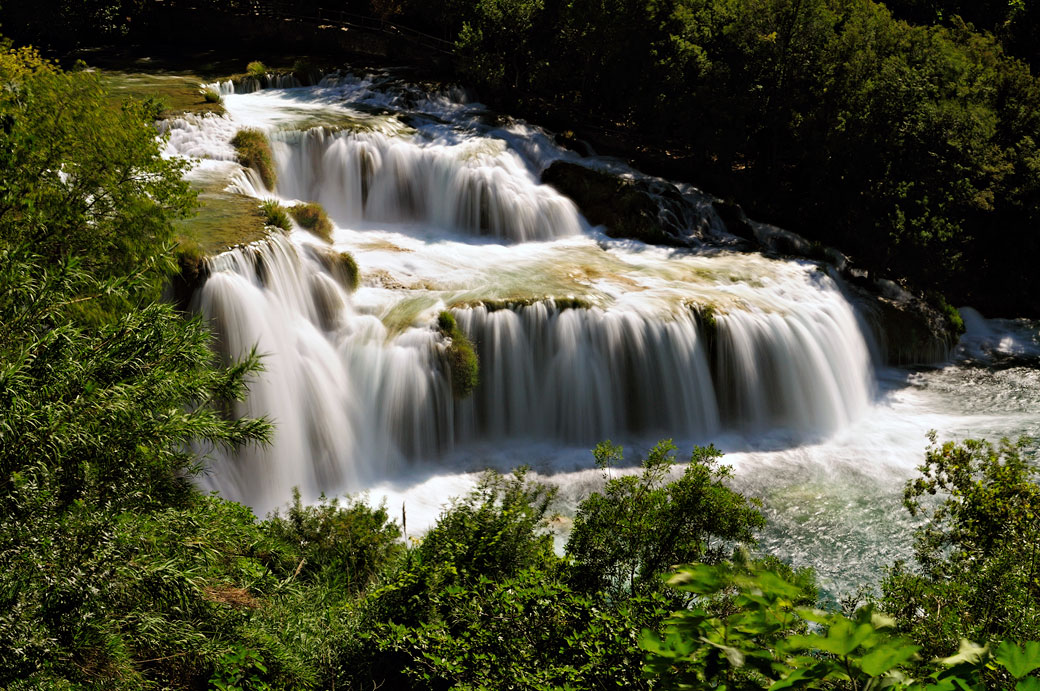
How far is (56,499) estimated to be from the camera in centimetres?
751

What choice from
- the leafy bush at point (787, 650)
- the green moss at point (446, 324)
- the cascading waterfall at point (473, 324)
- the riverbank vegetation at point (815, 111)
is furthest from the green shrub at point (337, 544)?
the riverbank vegetation at point (815, 111)

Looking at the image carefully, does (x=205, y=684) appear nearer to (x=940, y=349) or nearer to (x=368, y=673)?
(x=368, y=673)

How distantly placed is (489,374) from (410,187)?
30.2 ft

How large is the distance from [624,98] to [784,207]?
7.29m

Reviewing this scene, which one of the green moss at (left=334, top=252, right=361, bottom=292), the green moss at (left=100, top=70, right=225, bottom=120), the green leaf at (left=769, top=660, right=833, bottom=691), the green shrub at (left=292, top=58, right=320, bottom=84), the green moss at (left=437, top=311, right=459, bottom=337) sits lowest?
the green moss at (left=437, top=311, right=459, bottom=337)

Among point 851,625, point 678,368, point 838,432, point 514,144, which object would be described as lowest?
point 838,432

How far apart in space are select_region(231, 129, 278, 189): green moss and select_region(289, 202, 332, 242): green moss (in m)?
2.68

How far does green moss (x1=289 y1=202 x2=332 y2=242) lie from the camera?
2072cm

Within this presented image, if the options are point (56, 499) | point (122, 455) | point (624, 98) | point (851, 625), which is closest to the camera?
point (851, 625)

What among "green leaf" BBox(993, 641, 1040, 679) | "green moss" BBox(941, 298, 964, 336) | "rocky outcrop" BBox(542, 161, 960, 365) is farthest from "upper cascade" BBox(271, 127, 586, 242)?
"green leaf" BBox(993, 641, 1040, 679)

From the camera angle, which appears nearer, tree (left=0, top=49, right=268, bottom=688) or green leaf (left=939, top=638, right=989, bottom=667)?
green leaf (left=939, top=638, right=989, bottom=667)

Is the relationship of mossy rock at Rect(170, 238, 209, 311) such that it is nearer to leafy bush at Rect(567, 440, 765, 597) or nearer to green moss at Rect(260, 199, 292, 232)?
green moss at Rect(260, 199, 292, 232)

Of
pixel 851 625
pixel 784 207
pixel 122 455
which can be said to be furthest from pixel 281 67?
pixel 851 625

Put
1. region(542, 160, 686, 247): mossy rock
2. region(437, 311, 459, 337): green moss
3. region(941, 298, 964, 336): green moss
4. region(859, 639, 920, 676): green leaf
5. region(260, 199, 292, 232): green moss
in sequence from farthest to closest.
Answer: region(542, 160, 686, 247): mossy rock → region(941, 298, 964, 336): green moss → region(260, 199, 292, 232): green moss → region(437, 311, 459, 337): green moss → region(859, 639, 920, 676): green leaf
